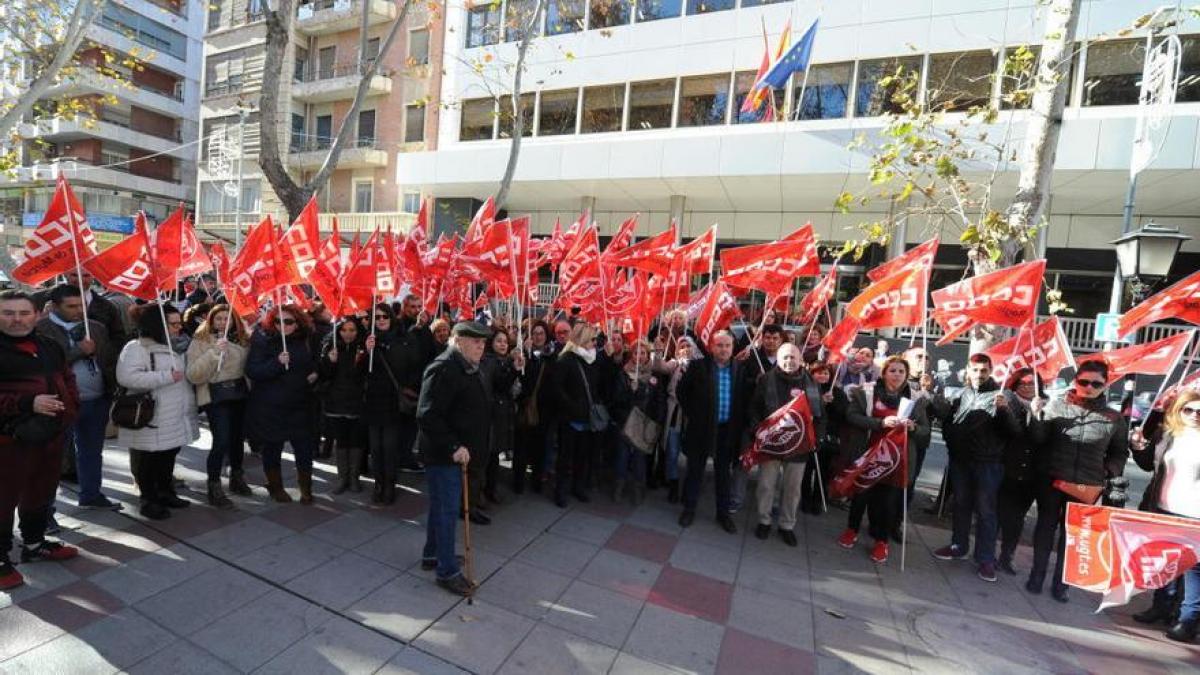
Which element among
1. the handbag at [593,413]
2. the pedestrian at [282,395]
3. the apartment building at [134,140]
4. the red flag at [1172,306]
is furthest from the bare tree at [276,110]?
the apartment building at [134,140]

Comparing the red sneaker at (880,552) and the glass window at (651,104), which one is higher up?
the glass window at (651,104)

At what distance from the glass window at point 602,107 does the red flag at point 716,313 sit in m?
12.2

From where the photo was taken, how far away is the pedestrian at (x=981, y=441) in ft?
15.2

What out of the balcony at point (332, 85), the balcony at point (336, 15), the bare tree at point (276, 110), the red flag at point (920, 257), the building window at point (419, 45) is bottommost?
the red flag at point (920, 257)

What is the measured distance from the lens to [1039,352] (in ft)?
18.2

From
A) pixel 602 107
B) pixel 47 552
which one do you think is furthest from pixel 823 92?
pixel 47 552

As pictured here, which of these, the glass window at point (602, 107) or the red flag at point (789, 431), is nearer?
the red flag at point (789, 431)

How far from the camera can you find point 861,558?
5.08 m

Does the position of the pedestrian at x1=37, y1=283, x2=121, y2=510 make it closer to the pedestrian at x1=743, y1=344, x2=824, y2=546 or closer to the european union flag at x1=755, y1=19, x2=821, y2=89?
the pedestrian at x1=743, y1=344, x2=824, y2=546

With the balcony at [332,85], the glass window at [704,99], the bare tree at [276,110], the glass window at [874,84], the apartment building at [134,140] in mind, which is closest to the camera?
the bare tree at [276,110]

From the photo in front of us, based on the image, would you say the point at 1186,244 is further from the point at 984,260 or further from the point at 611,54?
the point at 611,54

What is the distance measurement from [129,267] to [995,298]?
24.7ft

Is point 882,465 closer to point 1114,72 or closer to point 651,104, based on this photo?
point 1114,72

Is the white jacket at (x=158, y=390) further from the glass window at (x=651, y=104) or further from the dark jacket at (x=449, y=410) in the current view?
the glass window at (x=651, y=104)
